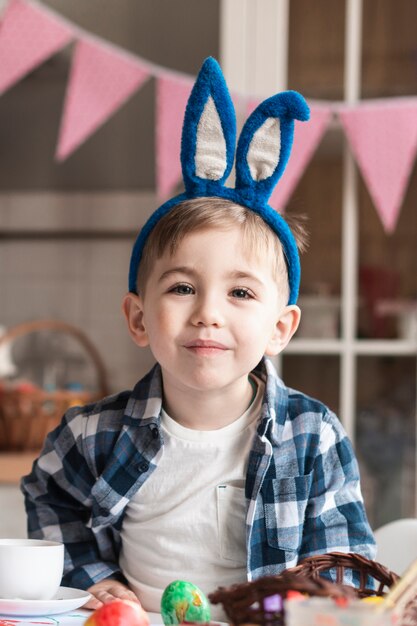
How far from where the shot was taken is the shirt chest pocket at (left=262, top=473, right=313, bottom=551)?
1010 millimetres

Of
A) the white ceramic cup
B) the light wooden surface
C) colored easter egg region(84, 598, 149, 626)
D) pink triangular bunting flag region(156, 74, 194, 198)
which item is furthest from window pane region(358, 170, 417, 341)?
colored easter egg region(84, 598, 149, 626)

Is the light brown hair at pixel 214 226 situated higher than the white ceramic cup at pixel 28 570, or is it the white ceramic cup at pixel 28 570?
the light brown hair at pixel 214 226

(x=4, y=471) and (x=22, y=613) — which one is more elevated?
(x=22, y=613)

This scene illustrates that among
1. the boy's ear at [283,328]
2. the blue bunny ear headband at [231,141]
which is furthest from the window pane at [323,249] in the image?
the blue bunny ear headband at [231,141]

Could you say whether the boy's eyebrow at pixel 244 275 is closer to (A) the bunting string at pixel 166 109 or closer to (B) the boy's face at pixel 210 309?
(B) the boy's face at pixel 210 309

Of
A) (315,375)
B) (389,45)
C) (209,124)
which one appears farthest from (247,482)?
(389,45)

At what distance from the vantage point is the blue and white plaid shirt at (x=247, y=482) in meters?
1.02

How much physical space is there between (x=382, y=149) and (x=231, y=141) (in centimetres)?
137

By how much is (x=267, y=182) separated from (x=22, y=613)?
1.66 feet

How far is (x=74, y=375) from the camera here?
287 centimetres

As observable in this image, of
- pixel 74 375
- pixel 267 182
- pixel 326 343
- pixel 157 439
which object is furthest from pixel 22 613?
pixel 74 375

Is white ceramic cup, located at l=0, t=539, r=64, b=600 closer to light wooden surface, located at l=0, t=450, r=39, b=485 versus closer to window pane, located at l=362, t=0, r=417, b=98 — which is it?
light wooden surface, located at l=0, t=450, r=39, b=485

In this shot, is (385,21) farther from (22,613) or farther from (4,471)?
(22,613)

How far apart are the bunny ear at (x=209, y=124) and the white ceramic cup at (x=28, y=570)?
437 millimetres
